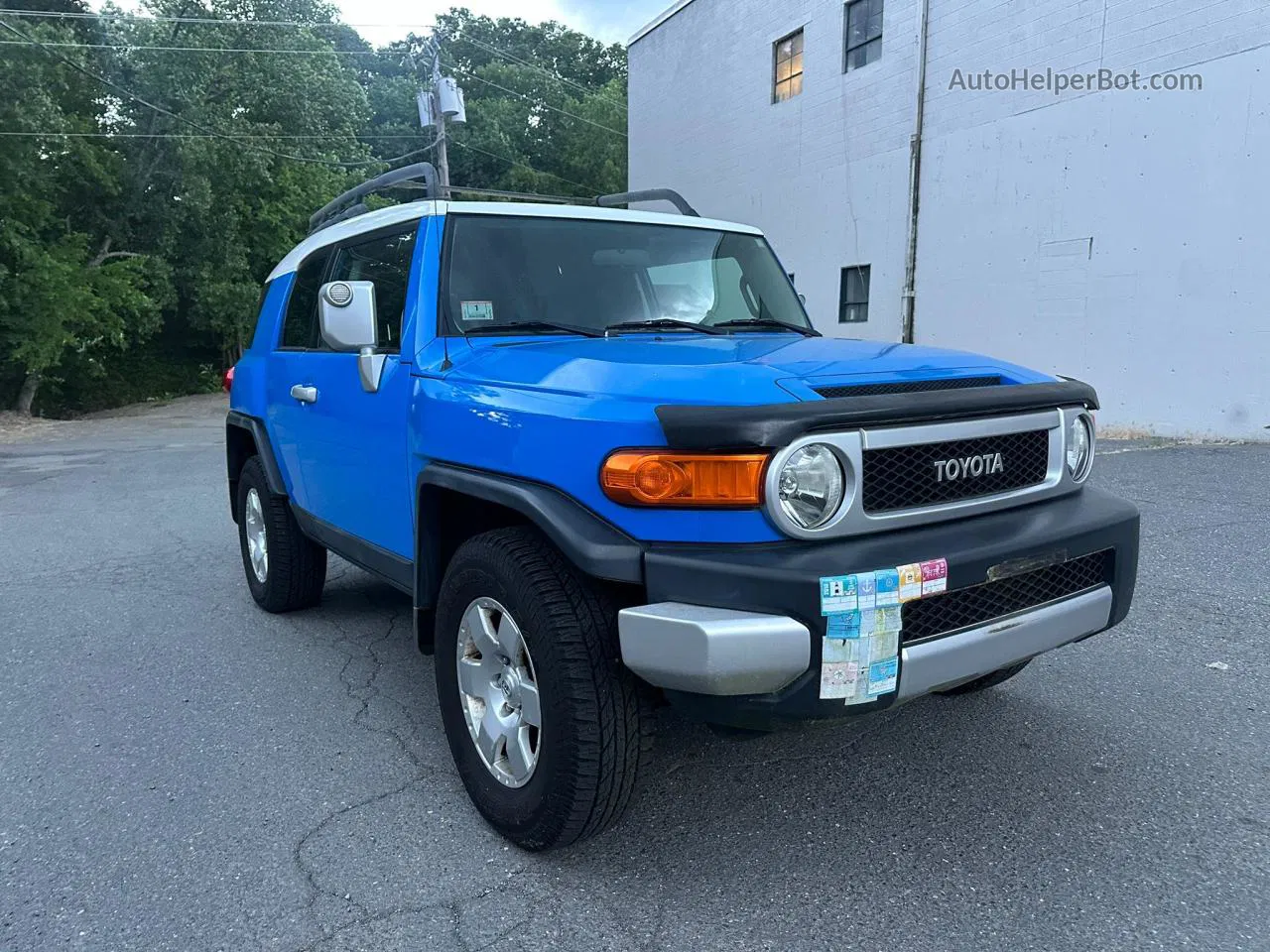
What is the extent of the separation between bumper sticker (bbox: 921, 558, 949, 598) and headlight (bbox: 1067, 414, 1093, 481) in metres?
0.83

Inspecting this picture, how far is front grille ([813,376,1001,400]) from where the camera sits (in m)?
2.34

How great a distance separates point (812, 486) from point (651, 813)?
4.01 feet

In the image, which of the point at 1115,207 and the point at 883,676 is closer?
the point at 883,676

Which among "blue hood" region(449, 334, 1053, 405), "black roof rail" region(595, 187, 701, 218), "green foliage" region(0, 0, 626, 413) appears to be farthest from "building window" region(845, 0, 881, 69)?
"blue hood" region(449, 334, 1053, 405)

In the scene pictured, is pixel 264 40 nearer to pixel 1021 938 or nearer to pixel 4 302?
pixel 4 302

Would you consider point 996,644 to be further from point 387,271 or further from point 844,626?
point 387,271

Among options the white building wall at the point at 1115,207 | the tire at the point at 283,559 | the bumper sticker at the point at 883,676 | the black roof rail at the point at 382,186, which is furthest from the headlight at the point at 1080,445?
the white building wall at the point at 1115,207

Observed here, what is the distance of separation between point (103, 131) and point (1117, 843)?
2598cm

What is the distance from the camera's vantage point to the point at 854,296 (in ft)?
49.2

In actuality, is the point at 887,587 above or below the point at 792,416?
below

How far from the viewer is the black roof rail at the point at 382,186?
3604 millimetres

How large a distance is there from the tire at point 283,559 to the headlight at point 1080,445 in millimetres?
3467

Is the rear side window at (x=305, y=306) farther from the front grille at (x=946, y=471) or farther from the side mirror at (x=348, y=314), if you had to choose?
the front grille at (x=946, y=471)

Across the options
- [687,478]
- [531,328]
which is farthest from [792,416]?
[531,328]
